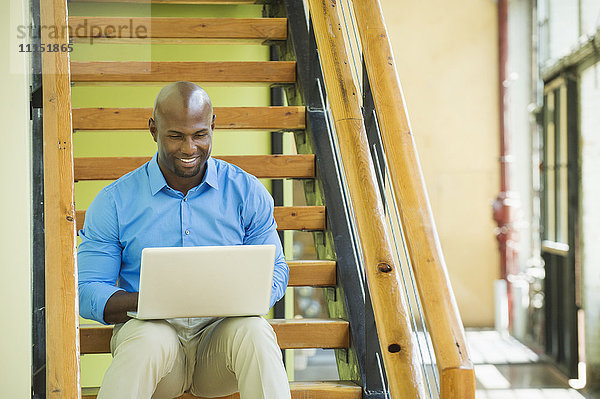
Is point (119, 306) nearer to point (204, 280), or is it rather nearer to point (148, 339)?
point (148, 339)

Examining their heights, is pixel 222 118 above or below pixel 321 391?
above

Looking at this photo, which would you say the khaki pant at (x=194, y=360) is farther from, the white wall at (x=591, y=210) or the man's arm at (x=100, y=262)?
the white wall at (x=591, y=210)

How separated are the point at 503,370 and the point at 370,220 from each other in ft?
15.0

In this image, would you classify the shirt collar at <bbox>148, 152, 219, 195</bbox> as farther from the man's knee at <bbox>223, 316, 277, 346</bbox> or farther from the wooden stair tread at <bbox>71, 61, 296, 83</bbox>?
the wooden stair tread at <bbox>71, 61, 296, 83</bbox>

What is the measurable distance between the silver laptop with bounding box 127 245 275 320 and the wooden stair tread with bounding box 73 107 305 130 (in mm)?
1292

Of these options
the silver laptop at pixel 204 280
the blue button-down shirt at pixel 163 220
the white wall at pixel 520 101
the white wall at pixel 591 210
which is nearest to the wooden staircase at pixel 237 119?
the blue button-down shirt at pixel 163 220

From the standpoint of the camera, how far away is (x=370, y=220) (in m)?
1.94

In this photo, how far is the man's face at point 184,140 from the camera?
1.97 m

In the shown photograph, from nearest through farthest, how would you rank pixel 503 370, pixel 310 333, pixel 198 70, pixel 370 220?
pixel 370 220 → pixel 310 333 → pixel 198 70 → pixel 503 370

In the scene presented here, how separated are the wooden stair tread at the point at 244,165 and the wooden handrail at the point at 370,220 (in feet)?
1.65

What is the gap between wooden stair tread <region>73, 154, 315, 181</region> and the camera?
8.92 feet

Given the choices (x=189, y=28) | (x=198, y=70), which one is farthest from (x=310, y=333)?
(x=189, y=28)

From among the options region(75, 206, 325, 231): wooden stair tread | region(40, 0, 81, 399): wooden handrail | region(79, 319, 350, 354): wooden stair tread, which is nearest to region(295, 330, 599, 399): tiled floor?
region(75, 206, 325, 231): wooden stair tread

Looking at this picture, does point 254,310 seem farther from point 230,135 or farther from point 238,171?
point 230,135
